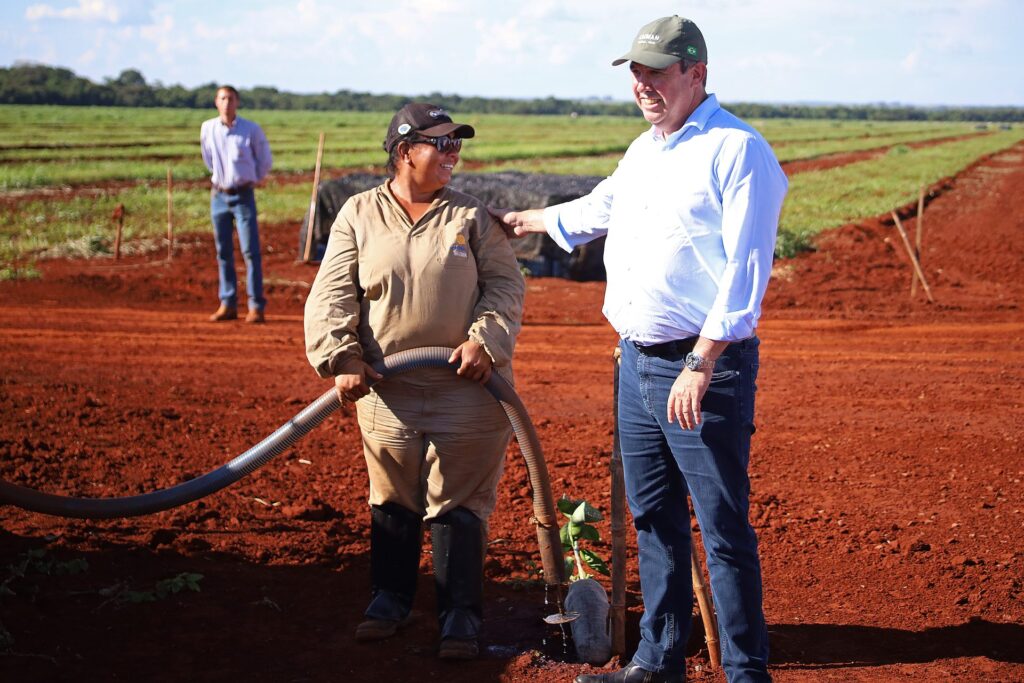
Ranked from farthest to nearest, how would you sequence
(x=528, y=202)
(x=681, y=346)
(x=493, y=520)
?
(x=528, y=202), (x=493, y=520), (x=681, y=346)

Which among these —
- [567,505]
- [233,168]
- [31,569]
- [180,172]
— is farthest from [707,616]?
[180,172]

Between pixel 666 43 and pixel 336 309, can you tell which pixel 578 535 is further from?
pixel 666 43

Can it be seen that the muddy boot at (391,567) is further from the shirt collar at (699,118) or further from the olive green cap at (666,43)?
the olive green cap at (666,43)

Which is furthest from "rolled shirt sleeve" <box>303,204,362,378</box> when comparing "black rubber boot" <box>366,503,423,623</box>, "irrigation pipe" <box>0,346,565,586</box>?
"black rubber boot" <box>366,503,423,623</box>

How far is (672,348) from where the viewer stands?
3242mm

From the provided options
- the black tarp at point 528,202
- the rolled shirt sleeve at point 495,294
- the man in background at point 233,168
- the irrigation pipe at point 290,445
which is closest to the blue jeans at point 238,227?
the man in background at point 233,168

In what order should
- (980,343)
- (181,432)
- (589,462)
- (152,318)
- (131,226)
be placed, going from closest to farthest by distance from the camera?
1. (589,462)
2. (181,432)
3. (980,343)
4. (152,318)
5. (131,226)

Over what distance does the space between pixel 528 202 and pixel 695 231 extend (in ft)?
38.2

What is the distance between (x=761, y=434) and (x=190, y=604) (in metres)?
3.88

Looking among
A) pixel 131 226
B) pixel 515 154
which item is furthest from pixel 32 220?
pixel 515 154

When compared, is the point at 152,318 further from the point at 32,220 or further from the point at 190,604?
the point at 32,220

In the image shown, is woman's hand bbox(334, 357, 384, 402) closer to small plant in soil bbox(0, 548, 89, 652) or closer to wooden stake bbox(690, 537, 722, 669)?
wooden stake bbox(690, 537, 722, 669)

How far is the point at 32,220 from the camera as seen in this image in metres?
18.7

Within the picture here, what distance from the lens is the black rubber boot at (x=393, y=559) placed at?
4094 millimetres
